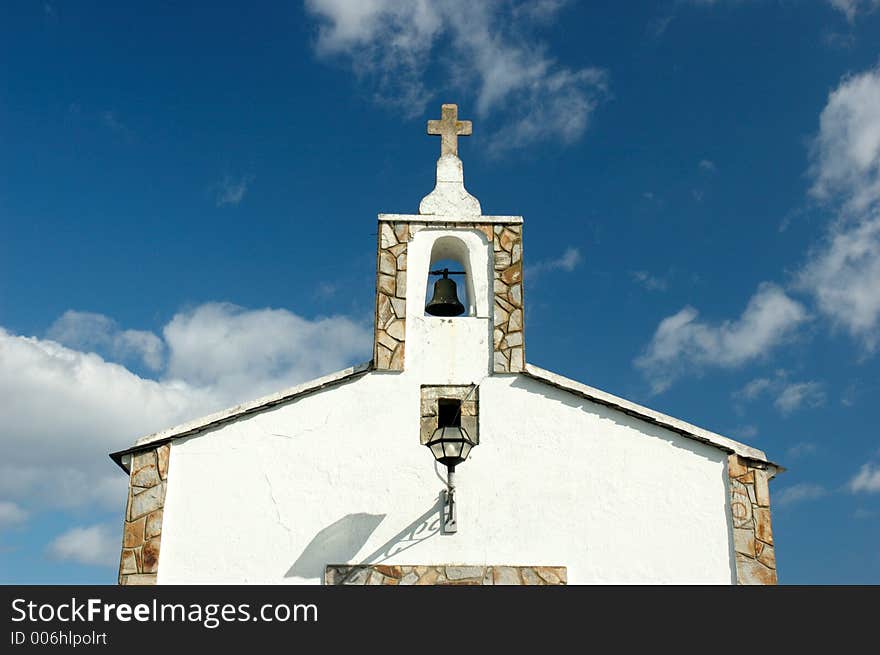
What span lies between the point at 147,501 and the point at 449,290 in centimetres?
408

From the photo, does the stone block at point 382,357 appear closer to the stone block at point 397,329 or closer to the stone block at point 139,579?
the stone block at point 397,329

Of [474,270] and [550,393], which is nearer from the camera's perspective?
[550,393]

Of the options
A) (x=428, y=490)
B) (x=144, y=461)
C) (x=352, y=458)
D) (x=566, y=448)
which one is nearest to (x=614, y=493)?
(x=566, y=448)

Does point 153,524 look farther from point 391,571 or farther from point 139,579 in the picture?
point 391,571

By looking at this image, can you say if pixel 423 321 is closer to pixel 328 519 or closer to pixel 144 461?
pixel 328 519

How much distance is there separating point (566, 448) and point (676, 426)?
116 cm

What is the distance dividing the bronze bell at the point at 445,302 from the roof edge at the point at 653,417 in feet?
4.75

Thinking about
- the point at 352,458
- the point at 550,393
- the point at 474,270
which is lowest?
the point at 352,458

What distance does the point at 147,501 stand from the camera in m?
9.30

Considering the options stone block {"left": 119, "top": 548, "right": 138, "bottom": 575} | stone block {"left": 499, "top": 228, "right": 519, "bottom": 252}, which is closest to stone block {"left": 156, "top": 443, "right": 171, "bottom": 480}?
stone block {"left": 119, "top": 548, "right": 138, "bottom": 575}

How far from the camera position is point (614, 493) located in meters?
9.47

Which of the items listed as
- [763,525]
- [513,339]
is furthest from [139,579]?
[763,525]

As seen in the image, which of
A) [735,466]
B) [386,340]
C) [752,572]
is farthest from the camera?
[386,340]

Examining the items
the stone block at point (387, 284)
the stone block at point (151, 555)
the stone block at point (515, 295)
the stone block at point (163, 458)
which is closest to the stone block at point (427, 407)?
the stone block at point (387, 284)
